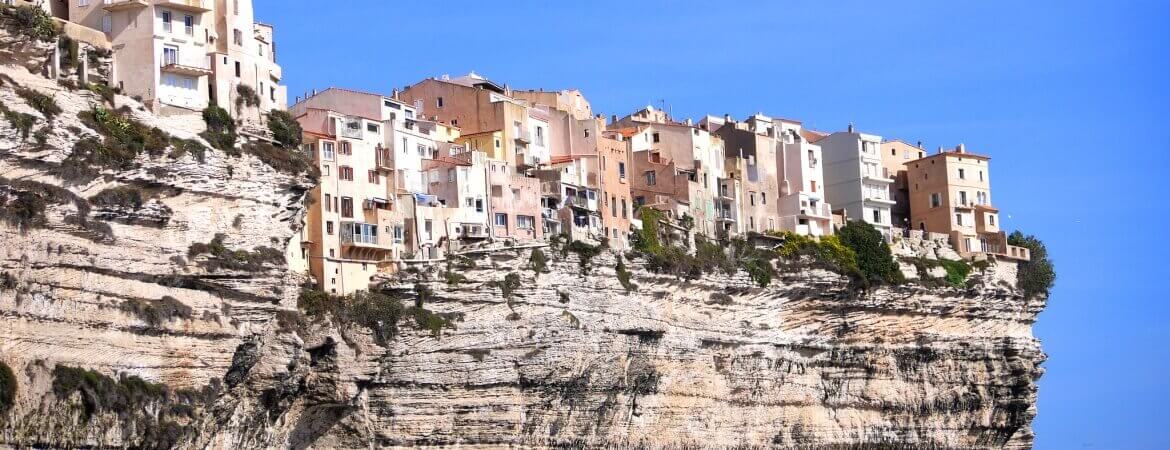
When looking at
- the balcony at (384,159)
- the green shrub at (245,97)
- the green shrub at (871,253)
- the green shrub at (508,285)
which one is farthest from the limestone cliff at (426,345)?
the balcony at (384,159)

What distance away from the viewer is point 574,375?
73.7 m

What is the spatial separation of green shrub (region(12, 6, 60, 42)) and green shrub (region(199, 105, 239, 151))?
5.06m

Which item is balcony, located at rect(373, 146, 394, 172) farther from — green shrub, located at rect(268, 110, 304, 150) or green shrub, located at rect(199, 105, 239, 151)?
green shrub, located at rect(199, 105, 239, 151)

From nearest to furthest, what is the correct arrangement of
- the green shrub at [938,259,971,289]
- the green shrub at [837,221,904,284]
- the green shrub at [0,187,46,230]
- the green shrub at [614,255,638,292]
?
the green shrub at [0,187,46,230]
the green shrub at [614,255,638,292]
the green shrub at [837,221,904,284]
the green shrub at [938,259,971,289]

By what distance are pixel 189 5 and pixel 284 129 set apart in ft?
15.5

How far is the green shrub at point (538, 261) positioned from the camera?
244ft

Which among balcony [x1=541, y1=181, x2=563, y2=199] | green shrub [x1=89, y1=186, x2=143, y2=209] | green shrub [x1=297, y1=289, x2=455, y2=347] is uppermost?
balcony [x1=541, y1=181, x2=563, y2=199]

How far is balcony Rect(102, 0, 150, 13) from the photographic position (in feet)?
211

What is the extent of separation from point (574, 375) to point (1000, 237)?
3287cm

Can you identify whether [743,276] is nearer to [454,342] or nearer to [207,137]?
[454,342]

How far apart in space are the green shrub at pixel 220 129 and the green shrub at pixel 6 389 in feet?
37.8

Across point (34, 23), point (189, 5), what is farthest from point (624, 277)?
point (34, 23)

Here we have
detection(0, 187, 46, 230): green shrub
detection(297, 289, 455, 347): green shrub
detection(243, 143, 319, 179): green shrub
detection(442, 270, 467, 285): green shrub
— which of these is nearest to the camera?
detection(0, 187, 46, 230): green shrub

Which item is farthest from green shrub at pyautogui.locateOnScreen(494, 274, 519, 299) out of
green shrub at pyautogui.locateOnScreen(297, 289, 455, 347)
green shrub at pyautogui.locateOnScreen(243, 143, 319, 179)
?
green shrub at pyautogui.locateOnScreen(243, 143, 319, 179)
